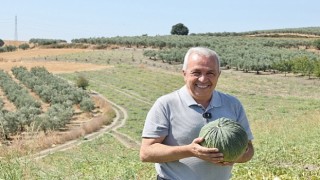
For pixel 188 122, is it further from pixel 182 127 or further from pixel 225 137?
pixel 225 137

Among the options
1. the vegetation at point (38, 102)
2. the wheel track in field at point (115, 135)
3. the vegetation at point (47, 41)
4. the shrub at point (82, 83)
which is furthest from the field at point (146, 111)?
the vegetation at point (47, 41)

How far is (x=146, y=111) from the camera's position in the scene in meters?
31.9

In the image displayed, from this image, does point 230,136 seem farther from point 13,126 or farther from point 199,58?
point 13,126

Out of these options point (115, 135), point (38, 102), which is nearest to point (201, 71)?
point (115, 135)

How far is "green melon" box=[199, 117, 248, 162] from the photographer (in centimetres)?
373

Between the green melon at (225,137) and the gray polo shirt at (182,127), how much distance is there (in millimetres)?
154

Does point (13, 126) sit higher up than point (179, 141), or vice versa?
point (179, 141)

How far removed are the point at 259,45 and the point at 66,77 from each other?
159 ft

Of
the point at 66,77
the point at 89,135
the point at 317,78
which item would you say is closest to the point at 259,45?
the point at 317,78

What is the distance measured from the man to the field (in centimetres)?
200

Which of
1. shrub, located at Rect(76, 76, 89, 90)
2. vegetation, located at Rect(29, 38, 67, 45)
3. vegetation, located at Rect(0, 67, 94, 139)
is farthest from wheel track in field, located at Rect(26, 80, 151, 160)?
vegetation, located at Rect(29, 38, 67, 45)

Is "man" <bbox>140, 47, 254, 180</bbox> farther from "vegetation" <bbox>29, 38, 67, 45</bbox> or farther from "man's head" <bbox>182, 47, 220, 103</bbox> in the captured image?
"vegetation" <bbox>29, 38, 67, 45</bbox>

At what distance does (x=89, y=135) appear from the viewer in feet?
78.9

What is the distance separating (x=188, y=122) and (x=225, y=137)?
1.15 ft
